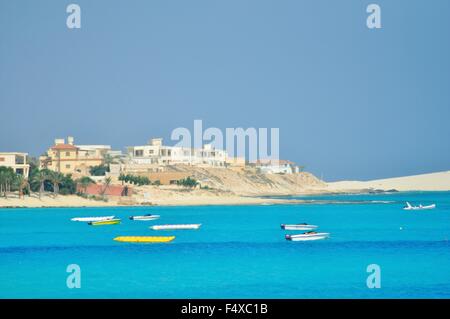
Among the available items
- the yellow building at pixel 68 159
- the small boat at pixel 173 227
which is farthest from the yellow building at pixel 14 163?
the small boat at pixel 173 227

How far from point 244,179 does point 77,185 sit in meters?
56.7

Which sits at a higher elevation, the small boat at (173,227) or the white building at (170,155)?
the white building at (170,155)

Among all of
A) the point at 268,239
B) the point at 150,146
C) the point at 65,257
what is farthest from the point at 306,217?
the point at 150,146

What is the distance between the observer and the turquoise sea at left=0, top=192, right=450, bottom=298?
36.7 meters

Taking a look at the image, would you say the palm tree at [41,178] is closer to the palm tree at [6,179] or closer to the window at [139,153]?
the palm tree at [6,179]

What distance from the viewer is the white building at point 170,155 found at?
14725 centimetres

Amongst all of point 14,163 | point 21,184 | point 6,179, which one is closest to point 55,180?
point 21,184

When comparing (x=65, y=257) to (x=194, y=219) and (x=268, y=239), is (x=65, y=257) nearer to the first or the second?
(x=268, y=239)

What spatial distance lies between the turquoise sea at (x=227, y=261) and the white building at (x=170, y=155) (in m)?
69.6

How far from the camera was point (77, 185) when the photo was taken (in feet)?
365

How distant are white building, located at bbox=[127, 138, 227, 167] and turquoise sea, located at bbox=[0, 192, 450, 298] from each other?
69.6 meters

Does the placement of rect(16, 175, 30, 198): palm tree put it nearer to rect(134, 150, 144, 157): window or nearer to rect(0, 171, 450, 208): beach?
rect(0, 171, 450, 208): beach

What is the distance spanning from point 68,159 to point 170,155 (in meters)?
26.9

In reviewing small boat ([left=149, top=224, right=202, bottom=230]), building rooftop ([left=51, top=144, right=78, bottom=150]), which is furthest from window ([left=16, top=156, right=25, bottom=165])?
small boat ([left=149, top=224, right=202, bottom=230])
